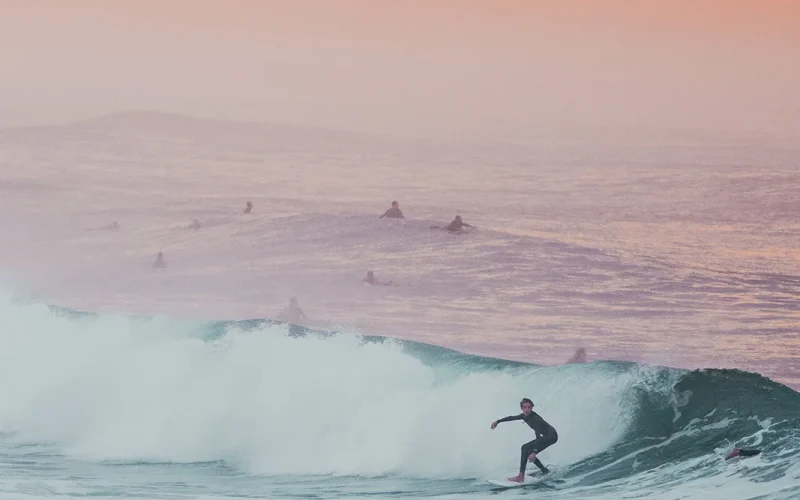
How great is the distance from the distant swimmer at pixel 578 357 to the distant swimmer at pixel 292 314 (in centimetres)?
429

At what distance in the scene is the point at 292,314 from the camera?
58.0ft

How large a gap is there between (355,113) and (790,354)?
808 centimetres

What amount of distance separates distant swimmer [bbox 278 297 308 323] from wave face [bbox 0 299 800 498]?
170cm

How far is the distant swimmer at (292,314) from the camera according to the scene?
57.4 ft

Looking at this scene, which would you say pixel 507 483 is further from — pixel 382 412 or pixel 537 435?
pixel 382 412

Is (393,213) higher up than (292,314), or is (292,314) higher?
(393,213)

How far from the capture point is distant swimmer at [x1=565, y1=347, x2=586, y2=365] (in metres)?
14.7

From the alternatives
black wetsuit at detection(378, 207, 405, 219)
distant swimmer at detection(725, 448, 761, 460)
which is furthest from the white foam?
black wetsuit at detection(378, 207, 405, 219)

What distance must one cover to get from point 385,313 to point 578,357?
3463mm

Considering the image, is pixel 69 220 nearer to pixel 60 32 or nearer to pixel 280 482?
pixel 60 32

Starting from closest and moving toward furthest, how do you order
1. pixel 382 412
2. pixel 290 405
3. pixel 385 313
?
1. pixel 382 412
2. pixel 290 405
3. pixel 385 313

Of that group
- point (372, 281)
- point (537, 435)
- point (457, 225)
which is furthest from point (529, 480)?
point (457, 225)

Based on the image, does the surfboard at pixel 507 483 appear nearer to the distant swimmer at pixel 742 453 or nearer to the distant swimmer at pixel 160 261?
the distant swimmer at pixel 742 453

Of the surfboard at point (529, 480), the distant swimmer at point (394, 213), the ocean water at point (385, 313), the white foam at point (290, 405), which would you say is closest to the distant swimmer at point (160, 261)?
the ocean water at point (385, 313)
